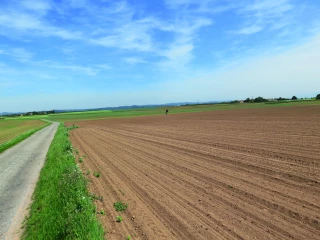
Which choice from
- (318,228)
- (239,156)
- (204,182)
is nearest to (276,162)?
(239,156)

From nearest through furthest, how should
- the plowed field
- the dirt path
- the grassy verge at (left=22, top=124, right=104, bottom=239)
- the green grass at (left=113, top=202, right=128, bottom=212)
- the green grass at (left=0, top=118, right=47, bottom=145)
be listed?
the grassy verge at (left=22, top=124, right=104, bottom=239) → the plowed field → the dirt path → the green grass at (left=113, top=202, right=128, bottom=212) → the green grass at (left=0, top=118, right=47, bottom=145)

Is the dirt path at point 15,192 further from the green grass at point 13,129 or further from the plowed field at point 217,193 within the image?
the green grass at point 13,129

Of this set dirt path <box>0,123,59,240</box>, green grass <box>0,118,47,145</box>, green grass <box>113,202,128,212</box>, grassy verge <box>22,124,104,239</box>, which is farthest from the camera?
green grass <box>0,118,47,145</box>

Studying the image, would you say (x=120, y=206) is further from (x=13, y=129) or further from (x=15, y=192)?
(x=13, y=129)

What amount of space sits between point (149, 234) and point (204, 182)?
446cm

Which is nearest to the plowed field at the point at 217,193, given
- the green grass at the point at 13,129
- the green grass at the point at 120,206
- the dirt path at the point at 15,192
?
the green grass at the point at 120,206

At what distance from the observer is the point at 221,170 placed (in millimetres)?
12195

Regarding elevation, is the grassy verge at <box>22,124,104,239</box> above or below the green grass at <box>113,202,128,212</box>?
above

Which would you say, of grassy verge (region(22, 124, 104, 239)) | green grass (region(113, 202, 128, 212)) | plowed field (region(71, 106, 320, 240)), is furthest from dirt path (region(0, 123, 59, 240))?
green grass (region(113, 202, 128, 212))

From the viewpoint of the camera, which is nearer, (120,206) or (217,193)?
(120,206)

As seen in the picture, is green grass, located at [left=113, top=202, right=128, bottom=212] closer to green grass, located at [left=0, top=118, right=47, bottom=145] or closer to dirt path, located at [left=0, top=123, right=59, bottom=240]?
dirt path, located at [left=0, top=123, right=59, bottom=240]

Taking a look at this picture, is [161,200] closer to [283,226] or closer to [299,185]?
[283,226]

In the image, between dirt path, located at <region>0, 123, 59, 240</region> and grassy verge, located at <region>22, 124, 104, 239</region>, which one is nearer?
grassy verge, located at <region>22, 124, 104, 239</region>

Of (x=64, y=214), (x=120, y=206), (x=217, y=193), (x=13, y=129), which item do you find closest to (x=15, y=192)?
(x=64, y=214)
